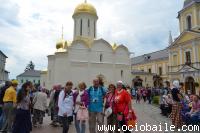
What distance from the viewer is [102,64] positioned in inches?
1478

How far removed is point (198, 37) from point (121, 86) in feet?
105

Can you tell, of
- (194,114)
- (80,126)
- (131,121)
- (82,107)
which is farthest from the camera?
(194,114)

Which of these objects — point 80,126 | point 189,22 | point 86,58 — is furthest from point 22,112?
point 189,22

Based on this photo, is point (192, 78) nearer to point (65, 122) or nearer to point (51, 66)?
point (51, 66)

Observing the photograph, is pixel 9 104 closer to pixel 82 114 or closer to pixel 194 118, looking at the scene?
pixel 82 114

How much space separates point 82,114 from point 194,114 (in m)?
5.08

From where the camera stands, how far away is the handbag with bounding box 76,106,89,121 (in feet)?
24.0

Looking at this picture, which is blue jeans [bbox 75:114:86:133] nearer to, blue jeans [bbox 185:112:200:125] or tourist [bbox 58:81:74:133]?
tourist [bbox 58:81:74:133]

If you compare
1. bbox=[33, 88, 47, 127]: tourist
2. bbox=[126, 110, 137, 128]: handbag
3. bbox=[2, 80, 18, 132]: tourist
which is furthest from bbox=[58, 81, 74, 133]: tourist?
bbox=[33, 88, 47, 127]: tourist

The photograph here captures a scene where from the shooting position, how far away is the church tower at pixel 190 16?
125 feet

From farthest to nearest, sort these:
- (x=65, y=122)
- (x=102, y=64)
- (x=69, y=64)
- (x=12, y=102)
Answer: (x=102, y=64) < (x=69, y=64) < (x=12, y=102) < (x=65, y=122)

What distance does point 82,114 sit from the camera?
7344mm

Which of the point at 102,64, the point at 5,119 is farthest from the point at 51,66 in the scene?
the point at 5,119

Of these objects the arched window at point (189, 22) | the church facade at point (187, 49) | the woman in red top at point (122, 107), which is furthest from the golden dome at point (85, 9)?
the woman in red top at point (122, 107)
